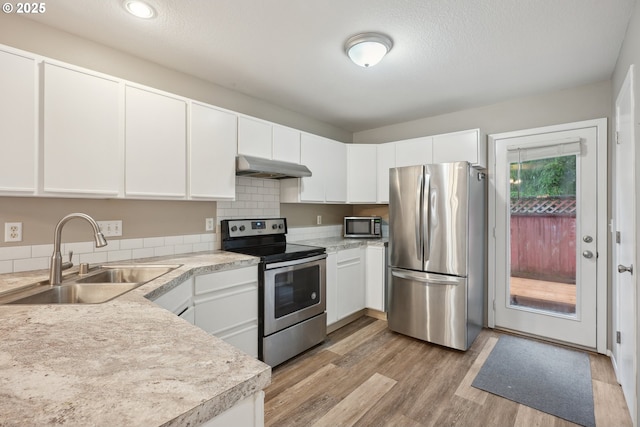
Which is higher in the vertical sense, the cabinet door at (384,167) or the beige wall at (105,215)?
the cabinet door at (384,167)

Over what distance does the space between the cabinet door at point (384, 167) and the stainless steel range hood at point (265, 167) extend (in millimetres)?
1135

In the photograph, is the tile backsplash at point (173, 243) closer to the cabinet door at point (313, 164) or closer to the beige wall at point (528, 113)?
the cabinet door at point (313, 164)

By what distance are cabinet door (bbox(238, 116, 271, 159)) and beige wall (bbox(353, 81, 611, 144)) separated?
1995 mm

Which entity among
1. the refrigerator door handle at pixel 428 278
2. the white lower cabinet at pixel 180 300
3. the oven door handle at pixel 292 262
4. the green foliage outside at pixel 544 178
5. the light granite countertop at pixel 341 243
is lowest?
the refrigerator door handle at pixel 428 278

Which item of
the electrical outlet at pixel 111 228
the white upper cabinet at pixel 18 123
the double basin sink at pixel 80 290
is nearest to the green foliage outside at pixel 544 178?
the double basin sink at pixel 80 290

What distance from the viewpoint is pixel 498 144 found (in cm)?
326

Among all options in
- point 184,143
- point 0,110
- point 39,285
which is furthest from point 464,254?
point 0,110

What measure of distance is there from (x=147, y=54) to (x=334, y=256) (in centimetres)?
233

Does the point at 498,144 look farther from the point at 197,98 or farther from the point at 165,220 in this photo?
the point at 165,220

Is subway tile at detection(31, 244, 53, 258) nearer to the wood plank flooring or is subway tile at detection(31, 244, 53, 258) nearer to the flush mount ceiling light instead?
the wood plank flooring

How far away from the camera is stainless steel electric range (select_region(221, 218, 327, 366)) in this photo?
2.40m

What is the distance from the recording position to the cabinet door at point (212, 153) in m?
2.35

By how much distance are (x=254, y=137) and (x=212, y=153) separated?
0.45 meters

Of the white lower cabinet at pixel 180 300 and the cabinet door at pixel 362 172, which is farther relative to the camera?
the cabinet door at pixel 362 172
